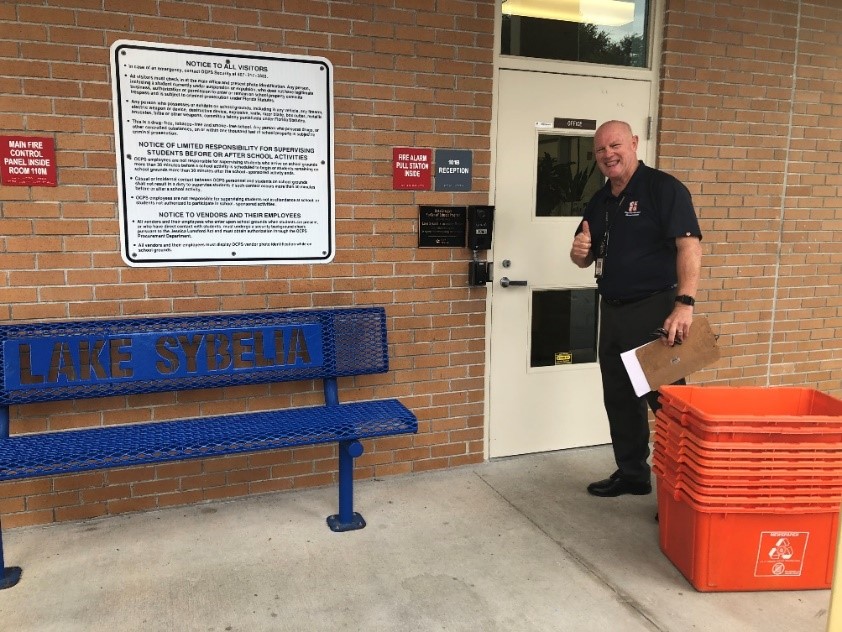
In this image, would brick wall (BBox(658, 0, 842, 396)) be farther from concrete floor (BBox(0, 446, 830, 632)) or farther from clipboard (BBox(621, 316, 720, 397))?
concrete floor (BBox(0, 446, 830, 632))

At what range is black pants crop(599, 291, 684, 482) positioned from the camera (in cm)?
341

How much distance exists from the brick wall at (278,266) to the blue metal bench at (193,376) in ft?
0.46

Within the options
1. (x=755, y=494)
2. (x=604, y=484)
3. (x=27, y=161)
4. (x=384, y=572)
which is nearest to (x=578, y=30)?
(x=604, y=484)

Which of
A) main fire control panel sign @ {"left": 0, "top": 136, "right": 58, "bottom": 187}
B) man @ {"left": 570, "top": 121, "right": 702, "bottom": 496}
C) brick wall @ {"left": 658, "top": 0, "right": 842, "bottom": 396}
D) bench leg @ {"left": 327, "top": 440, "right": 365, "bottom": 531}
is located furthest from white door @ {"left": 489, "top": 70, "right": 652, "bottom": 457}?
main fire control panel sign @ {"left": 0, "top": 136, "right": 58, "bottom": 187}

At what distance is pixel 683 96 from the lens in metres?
4.30

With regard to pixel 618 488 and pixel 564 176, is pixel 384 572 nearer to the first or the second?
pixel 618 488

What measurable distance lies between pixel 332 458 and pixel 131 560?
1.16 m

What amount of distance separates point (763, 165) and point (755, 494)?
2781 mm

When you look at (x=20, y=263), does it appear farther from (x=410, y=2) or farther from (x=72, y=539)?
(x=410, y=2)

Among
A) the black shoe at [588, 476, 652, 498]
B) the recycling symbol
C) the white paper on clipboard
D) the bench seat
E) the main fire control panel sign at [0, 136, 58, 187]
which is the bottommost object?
the black shoe at [588, 476, 652, 498]

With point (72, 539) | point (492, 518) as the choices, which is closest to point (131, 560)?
point (72, 539)

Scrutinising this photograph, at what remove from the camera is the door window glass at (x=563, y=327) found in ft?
13.9

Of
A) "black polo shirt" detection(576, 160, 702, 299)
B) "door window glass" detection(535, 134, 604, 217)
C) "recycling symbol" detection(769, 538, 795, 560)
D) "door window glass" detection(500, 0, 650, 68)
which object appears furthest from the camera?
"door window glass" detection(535, 134, 604, 217)

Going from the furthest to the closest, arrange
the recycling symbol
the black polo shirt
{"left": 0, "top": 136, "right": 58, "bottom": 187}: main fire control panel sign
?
the black polo shirt → {"left": 0, "top": 136, "right": 58, "bottom": 187}: main fire control panel sign → the recycling symbol
